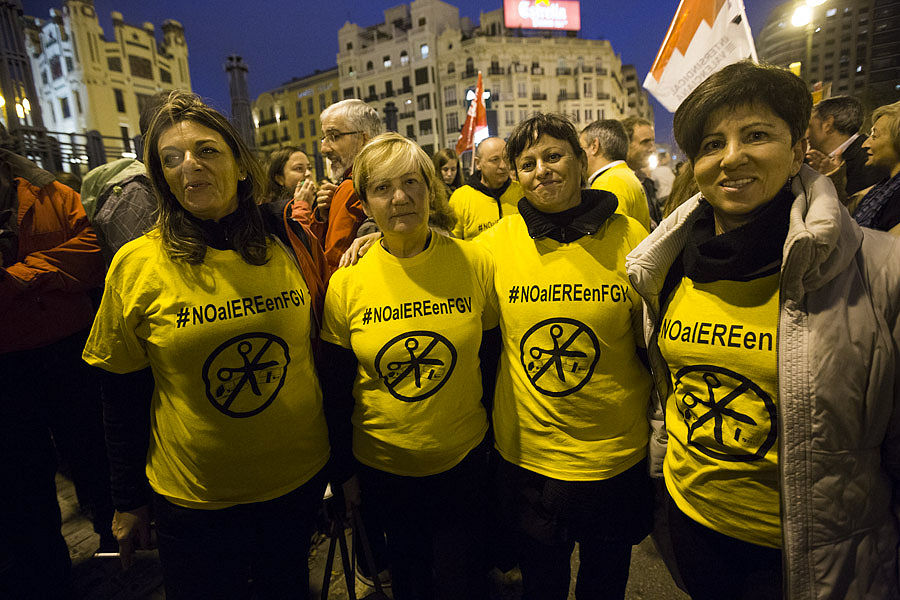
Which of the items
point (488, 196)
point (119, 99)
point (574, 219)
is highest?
point (119, 99)

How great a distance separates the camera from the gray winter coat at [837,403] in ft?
4.25

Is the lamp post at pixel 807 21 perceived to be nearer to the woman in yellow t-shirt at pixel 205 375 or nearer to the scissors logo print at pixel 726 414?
the scissors logo print at pixel 726 414

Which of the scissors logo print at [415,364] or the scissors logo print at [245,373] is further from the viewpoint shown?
the scissors logo print at [415,364]

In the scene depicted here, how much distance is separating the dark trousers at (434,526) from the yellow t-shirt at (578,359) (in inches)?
11.7

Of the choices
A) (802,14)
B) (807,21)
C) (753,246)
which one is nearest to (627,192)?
(753,246)

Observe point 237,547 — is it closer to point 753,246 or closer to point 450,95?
point 753,246

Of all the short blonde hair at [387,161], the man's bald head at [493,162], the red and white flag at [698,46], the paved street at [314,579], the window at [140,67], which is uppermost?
the window at [140,67]

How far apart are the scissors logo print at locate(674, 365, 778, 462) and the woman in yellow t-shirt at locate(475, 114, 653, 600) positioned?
33 cm

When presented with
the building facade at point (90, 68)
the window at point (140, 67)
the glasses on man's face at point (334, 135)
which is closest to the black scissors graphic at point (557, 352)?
the glasses on man's face at point (334, 135)

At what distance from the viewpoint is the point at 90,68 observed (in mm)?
35250

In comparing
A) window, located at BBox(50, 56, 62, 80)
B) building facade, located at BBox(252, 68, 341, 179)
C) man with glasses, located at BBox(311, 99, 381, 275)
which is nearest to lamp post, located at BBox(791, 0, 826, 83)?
man with glasses, located at BBox(311, 99, 381, 275)

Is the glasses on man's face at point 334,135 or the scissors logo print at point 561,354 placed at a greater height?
the glasses on man's face at point 334,135

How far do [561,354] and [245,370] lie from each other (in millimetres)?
1269

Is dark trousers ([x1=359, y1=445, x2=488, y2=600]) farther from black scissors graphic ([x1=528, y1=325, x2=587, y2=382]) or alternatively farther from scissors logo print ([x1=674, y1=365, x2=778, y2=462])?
scissors logo print ([x1=674, y1=365, x2=778, y2=462])
